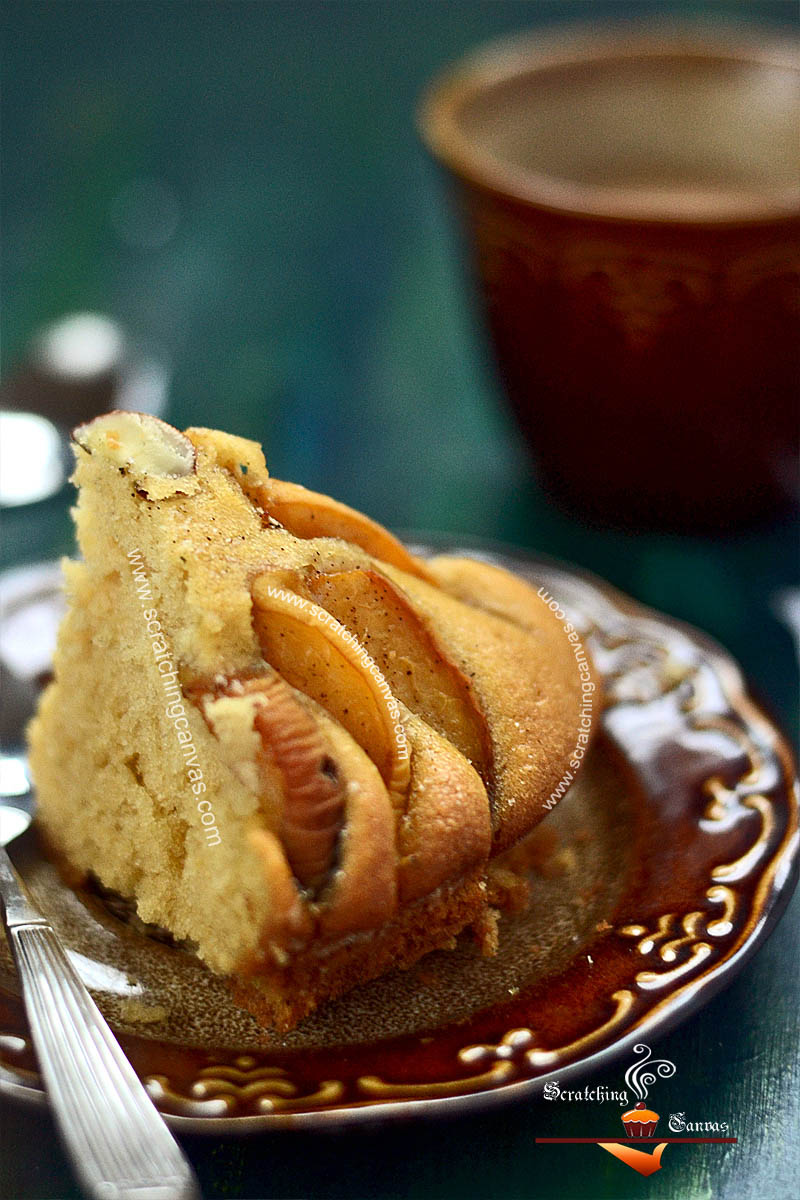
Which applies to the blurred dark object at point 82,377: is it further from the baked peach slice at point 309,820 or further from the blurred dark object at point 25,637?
the baked peach slice at point 309,820

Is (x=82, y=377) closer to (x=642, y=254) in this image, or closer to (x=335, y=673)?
(x=642, y=254)

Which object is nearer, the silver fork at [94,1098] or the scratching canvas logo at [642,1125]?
the silver fork at [94,1098]

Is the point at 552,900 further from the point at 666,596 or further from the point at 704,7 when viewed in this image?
the point at 704,7

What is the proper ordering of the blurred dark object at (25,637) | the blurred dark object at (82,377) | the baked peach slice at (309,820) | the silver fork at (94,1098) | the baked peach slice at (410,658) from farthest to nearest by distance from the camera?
the blurred dark object at (82,377)
the blurred dark object at (25,637)
the baked peach slice at (410,658)
the baked peach slice at (309,820)
the silver fork at (94,1098)

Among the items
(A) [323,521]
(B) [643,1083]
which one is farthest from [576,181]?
(B) [643,1083]

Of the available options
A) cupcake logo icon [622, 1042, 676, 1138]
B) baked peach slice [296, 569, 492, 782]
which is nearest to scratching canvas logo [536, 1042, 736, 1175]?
cupcake logo icon [622, 1042, 676, 1138]

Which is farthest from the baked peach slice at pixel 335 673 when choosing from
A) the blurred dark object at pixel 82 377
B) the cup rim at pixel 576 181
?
the blurred dark object at pixel 82 377
